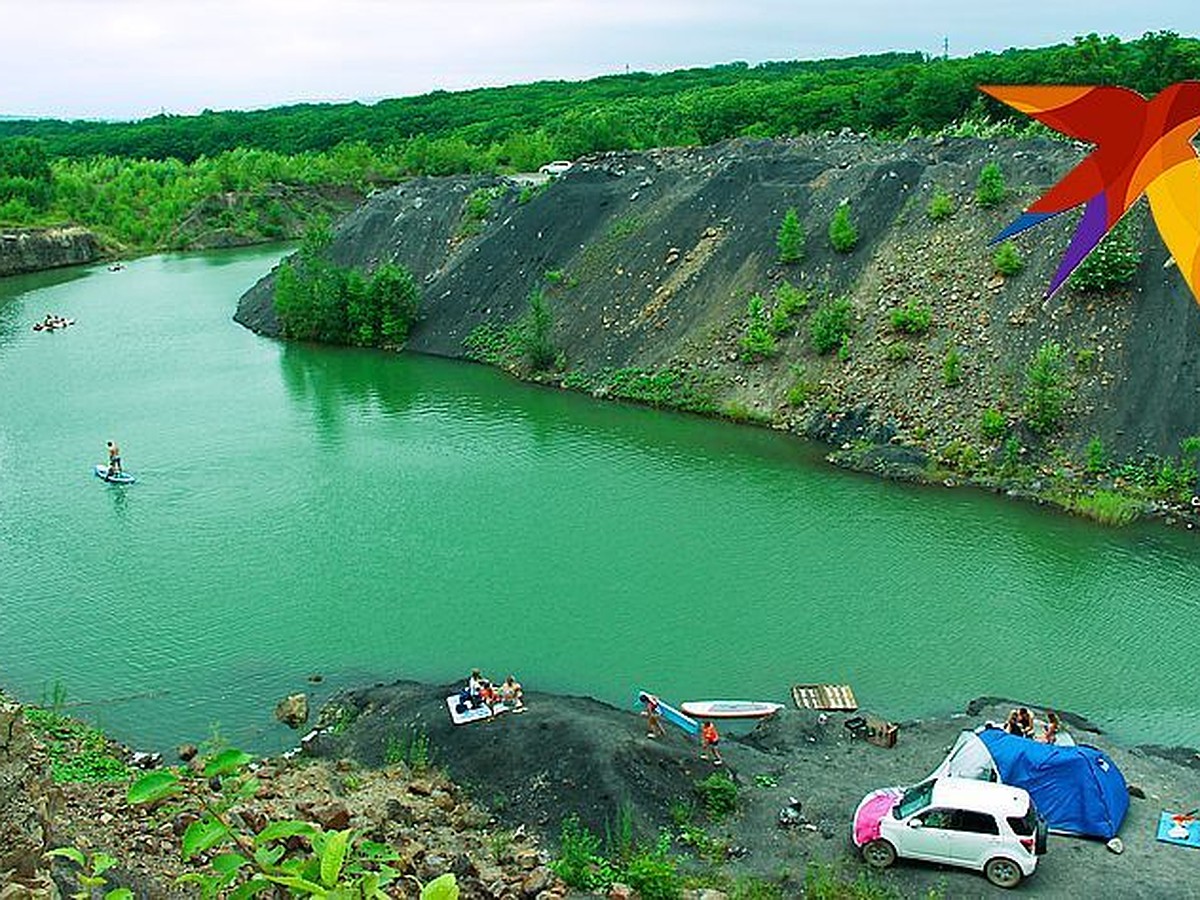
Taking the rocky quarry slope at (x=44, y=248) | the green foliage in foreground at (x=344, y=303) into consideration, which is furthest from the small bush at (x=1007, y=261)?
the rocky quarry slope at (x=44, y=248)

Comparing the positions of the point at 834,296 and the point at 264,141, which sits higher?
the point at 264,141

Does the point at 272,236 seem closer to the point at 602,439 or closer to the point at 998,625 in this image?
the point at 602,439

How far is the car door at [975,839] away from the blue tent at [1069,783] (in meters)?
1.70

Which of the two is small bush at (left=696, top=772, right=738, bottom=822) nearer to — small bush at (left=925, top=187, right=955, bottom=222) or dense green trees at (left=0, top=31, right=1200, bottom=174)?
small bush at (left=925, top=187, right=955, bottom=222)

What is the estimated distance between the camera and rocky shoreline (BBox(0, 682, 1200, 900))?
42.5 feet

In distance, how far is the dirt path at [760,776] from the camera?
13398 mm

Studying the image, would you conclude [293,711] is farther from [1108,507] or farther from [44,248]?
[44,248]

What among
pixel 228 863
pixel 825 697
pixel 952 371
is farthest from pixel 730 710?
pixel 952 371

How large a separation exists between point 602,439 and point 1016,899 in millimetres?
21547

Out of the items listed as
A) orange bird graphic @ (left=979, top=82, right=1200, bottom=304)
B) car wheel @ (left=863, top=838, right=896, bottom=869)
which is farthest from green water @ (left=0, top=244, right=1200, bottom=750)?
orange bird graphic @ (left=979, top=82, right=1200, bottom=304)

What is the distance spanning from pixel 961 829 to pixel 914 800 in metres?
0.65

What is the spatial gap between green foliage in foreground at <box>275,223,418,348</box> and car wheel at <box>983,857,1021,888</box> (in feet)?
116

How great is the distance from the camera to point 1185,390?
92.4ft

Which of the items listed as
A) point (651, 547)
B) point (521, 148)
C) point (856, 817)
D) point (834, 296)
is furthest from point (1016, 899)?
point (521, 148)
